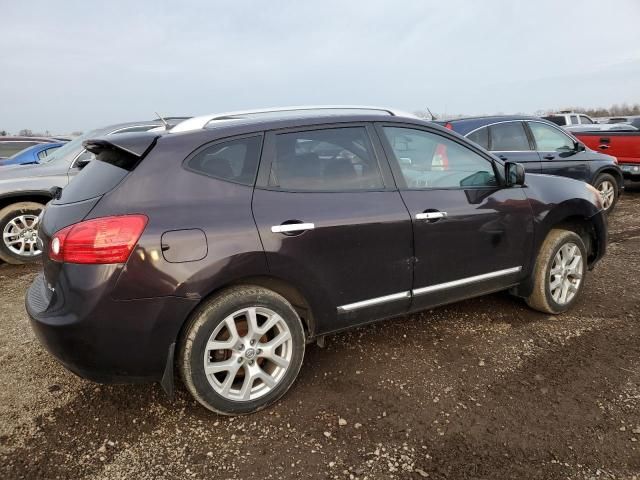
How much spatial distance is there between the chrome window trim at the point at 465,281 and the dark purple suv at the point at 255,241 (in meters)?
0.01

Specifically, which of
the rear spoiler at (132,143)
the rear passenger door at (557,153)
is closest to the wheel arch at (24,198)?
the rear spoiler at (132,143)

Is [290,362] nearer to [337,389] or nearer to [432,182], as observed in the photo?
[337,389]

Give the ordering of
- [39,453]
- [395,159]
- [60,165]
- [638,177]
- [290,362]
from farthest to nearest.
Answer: [638,177] → [60,165] → [395,159] → [290,362] → [39,453]

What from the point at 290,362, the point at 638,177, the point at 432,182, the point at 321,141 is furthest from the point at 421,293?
the point at 638,177

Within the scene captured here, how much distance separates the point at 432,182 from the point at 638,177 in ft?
27.0

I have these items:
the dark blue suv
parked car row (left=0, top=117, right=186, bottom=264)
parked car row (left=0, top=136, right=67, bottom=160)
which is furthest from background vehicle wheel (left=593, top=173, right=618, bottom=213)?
parked car row (left=0, top=136, right=67, bottom=160)

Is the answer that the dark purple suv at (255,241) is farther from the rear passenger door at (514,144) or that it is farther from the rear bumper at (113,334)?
the rear passenger door at (514,144)

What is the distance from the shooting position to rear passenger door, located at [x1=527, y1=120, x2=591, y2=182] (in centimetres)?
694

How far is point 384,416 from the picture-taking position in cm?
257

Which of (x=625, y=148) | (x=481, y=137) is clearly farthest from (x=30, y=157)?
(x=625, y=148)

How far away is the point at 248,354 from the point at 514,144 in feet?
18.8

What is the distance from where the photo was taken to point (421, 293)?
3.10 m

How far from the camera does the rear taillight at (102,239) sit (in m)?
2.21

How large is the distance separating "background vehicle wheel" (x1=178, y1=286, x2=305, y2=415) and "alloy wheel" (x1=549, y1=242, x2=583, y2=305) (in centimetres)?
232
